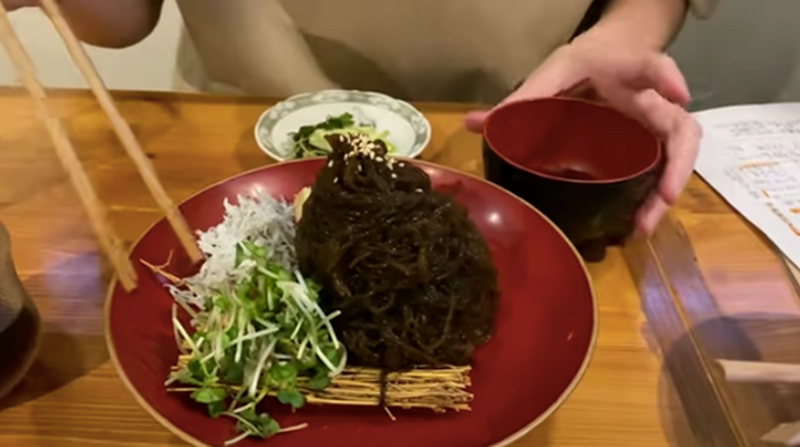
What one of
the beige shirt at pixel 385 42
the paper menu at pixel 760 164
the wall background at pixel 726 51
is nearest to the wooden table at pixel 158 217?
the paper menu at pixel 760 164

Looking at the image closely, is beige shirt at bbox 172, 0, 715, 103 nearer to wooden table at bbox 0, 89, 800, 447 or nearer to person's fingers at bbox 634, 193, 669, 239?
wooden table at bbox 0, 89, 800, 447

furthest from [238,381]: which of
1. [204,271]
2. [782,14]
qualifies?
[782,14]

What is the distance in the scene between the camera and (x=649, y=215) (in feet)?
2.88

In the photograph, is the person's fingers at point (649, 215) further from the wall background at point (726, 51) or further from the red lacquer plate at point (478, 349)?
the wall background at point (726, 51)

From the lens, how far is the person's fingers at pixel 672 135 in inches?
34.9

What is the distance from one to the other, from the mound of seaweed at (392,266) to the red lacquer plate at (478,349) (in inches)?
1.5

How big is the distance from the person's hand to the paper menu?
0.32 ft

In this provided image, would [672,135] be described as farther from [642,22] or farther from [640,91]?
[642,22]

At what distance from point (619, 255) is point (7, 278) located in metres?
0.56

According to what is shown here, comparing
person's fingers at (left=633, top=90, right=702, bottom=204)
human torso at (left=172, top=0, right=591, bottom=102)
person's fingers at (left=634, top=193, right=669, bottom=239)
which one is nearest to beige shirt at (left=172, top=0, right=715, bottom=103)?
human torso at (left=172, top=0, right=591, bottom=102)

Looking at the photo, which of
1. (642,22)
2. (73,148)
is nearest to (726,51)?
(642,22)

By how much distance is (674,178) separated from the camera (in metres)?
0.89

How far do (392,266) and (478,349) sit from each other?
0.11m

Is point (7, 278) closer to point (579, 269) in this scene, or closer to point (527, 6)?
point (579, 269)
